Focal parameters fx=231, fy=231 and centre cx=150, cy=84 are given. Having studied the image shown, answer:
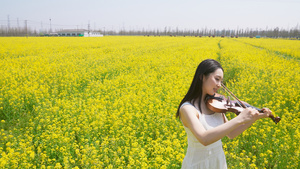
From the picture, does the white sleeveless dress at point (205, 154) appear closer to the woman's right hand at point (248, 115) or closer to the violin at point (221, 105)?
the violin at point (221, 105)

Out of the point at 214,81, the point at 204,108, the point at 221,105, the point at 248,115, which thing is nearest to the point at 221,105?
the point at 221,105

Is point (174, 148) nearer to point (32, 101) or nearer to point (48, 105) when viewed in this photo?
point (48, 105)

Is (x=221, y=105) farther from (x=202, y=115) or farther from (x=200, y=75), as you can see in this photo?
(x=200, y=75)

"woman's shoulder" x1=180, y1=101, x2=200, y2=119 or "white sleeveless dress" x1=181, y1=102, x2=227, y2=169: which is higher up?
"woman's shoulder" x1=180, y1=101, x2=200, y2=119

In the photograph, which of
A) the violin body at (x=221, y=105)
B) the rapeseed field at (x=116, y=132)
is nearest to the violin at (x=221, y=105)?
the violin body at (x=221, y=105)

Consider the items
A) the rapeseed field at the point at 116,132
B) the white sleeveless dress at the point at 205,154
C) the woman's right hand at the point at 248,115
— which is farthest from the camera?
the rapeseed field at the point at 116,132

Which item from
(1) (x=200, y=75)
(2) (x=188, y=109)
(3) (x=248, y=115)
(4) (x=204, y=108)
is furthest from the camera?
(4) (x=204, y=108)

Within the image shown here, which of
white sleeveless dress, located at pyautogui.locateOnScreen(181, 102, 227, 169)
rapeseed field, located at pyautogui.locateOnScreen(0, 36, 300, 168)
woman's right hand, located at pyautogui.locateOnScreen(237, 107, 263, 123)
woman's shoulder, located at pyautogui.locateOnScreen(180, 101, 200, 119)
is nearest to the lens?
woman's right hand, located at pyautogui.locateOnScreen(237, 107, 263, 123)

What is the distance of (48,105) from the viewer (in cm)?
538

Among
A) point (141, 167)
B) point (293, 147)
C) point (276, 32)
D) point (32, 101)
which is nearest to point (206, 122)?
point (141, 167)

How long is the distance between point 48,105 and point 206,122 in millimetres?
4545

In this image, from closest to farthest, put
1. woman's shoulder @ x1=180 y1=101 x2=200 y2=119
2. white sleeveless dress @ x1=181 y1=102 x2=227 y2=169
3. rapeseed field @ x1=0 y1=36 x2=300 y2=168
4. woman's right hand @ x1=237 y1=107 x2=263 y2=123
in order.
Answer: woman's right hand @ x1=237 y1=107 x2=263 y2=123 → woman's shoulder @ x1=180 y1=101 x2=200 y2=119 → white sleeveless dress @ x1=181 y1=102 x2=227 y2=169 → rapeseed field @ x1=0 y1=36 x2=300 y2=168

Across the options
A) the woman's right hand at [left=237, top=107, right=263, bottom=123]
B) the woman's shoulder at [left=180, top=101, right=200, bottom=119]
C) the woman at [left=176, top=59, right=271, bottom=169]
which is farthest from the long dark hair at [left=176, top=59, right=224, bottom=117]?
the woman's right hand at [left=237, top=107, right=263, bottom=123]

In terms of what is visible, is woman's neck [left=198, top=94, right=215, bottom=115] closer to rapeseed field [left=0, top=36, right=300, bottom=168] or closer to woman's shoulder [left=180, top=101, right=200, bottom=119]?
woman's shoulder [left=180, top=101, right=200, bottom=119]
